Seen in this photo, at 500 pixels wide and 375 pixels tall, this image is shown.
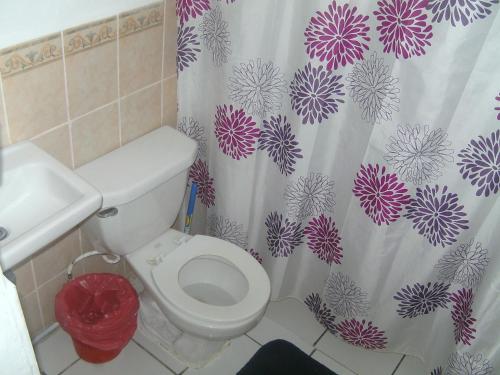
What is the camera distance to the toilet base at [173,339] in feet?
6.28

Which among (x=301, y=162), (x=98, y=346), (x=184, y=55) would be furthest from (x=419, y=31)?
(x=98, y=346)

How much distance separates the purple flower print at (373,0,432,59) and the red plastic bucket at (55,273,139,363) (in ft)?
3.97

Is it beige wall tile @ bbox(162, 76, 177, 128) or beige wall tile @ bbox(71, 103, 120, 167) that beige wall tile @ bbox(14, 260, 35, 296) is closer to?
beige wall tile @ bbox(71, 103, 120, 167)

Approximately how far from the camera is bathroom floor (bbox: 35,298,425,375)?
6.11ft

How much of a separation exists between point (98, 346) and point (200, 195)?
2.32 feet

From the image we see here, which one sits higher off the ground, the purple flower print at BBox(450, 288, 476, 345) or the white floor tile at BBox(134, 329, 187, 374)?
the purple flower print at BBox(450, 288, 476, 345)

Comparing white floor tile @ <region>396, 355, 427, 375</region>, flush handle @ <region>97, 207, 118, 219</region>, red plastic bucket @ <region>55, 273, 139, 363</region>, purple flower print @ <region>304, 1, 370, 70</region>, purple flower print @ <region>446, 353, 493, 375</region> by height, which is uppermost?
purple flower print @ <region>304, 1, 370, 70</region>

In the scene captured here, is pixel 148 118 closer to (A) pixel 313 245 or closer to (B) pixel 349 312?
(A) pixel 313 245

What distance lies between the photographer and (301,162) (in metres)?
1.71

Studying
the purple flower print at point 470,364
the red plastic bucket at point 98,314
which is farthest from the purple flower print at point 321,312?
the red plastic bucket at point 98,314

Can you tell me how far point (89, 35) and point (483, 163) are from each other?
1.15 meters

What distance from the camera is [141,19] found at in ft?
5.15

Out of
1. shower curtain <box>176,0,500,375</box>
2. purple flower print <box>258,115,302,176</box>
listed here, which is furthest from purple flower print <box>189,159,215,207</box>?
purple flower print <box>258,115,302,176</box>

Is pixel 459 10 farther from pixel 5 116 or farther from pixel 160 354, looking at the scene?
pixel 160 354
